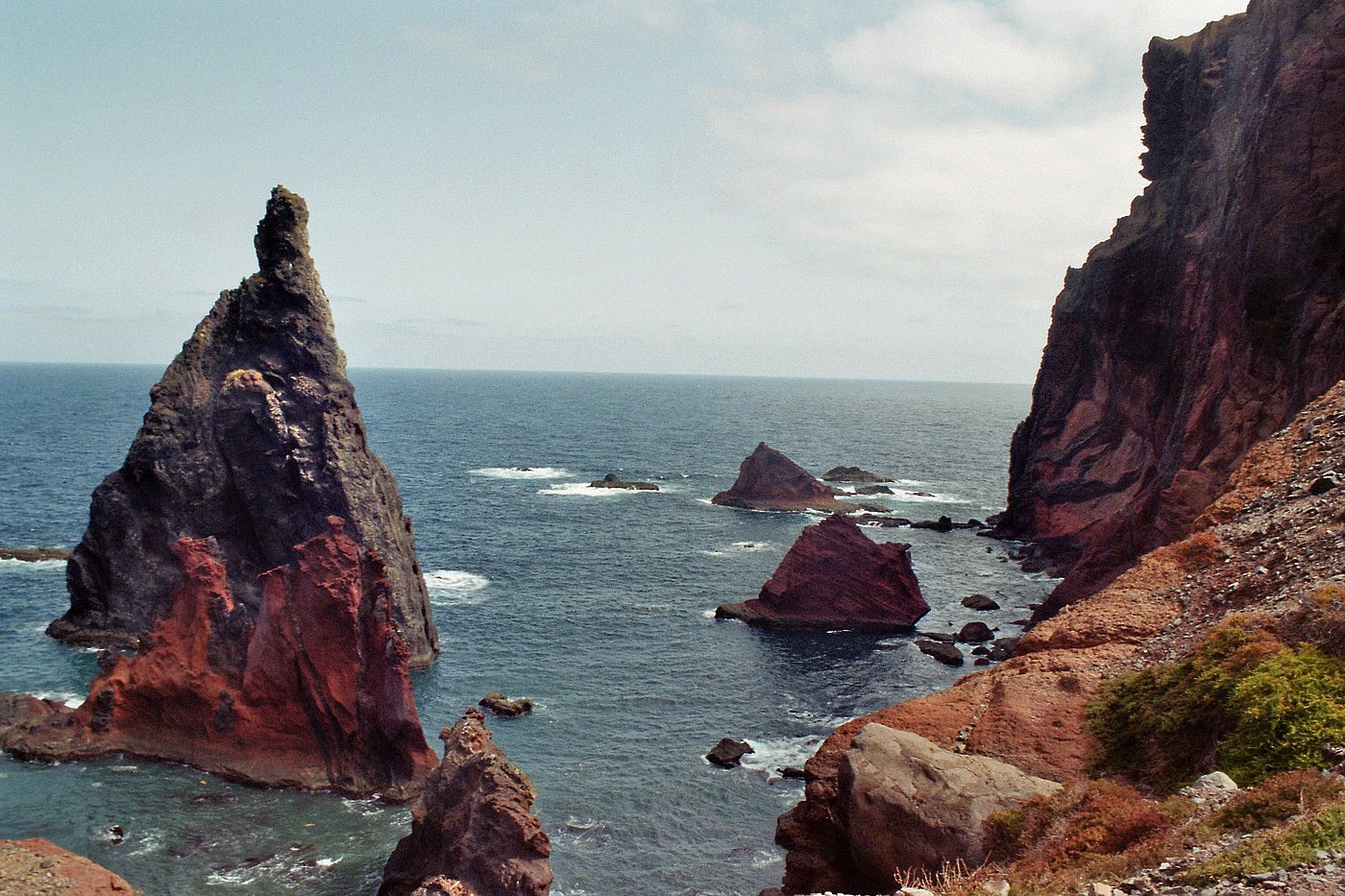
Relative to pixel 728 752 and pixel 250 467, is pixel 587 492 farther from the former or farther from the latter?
pixel 728 752

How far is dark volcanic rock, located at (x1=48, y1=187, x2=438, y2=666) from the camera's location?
50.3 meters

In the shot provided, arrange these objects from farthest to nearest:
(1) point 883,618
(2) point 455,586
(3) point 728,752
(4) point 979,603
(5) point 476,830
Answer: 1. (2) point 455,586
2. (4) point 979,603
3. (1) point 883,618
4. (3) point 728,752
5. (5) point 476,830

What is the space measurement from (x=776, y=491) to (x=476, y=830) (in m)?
81.7

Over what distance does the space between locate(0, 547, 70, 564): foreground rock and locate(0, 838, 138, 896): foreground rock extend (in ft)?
156

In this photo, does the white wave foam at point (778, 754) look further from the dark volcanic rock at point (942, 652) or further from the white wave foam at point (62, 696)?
the white wave foam at point (62, 696)

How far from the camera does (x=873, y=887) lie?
1934 centimetres

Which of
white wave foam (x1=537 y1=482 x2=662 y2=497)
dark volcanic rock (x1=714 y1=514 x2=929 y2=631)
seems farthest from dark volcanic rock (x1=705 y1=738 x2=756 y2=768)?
white wave foam (x1=537 y1=482 x2=662 y2=497)

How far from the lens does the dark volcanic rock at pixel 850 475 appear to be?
12794 centimetres

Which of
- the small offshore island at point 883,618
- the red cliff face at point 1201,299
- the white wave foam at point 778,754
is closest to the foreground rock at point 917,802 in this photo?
the small offshore island at point 883,618

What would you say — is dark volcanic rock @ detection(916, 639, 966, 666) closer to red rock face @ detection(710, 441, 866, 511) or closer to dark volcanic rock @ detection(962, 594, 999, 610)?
dark volcanic rock @ detection(962, 594, 999, 610)

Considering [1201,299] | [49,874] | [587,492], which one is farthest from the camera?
[587,492]

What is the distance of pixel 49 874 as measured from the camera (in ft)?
86.3

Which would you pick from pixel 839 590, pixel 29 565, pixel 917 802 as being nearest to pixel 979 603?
pixel 839 590

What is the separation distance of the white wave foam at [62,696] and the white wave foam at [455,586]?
21.9 metres
